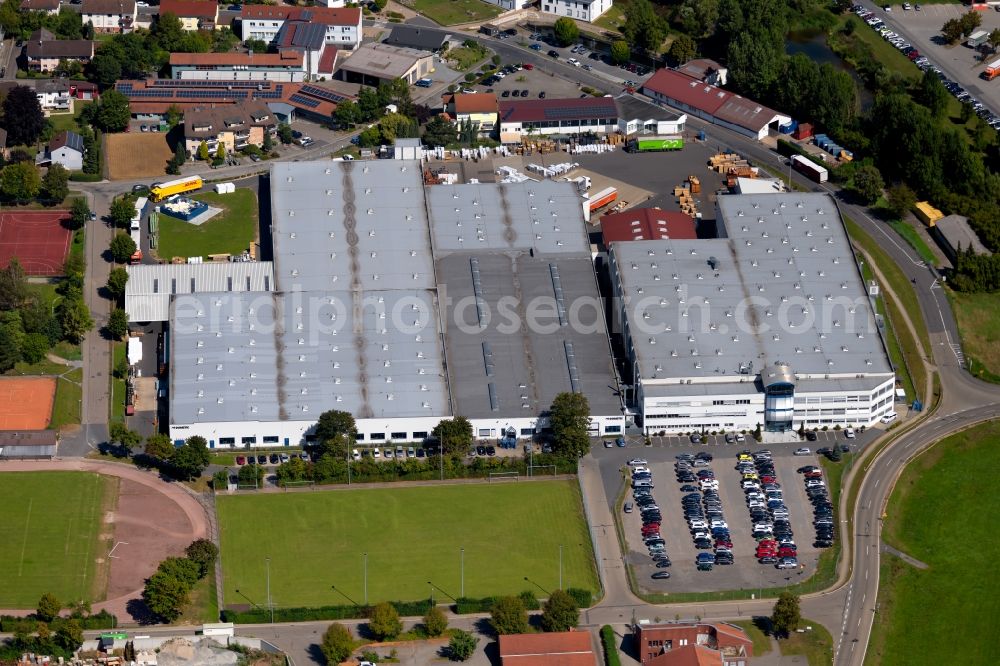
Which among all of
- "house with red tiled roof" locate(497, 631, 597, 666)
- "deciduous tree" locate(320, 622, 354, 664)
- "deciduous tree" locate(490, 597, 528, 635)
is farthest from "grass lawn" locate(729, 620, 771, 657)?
"deciduous tree" locate(320, 622, 354, 664)

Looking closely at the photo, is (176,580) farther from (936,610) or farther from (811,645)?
(936,610)

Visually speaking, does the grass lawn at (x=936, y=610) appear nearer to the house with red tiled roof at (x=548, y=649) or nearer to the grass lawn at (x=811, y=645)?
the grass lawn at (x=811, y=645)

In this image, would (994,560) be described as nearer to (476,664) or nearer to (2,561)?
(476,664)

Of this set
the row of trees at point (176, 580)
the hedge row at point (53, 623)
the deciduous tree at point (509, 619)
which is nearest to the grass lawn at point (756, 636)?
the deciduous tree at point (509, 619)

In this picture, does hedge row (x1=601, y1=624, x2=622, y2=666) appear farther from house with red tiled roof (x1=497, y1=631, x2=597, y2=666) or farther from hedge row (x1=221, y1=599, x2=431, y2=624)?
hedge row (x1=221, y1=599, x2=431, y2=624)

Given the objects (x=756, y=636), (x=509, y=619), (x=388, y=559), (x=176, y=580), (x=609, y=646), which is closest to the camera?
(x=509, y=619)

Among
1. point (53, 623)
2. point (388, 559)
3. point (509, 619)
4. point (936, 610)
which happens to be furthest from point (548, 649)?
point (53, 623)
